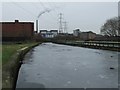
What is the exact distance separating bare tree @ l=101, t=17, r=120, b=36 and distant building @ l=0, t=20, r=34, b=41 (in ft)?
96.2

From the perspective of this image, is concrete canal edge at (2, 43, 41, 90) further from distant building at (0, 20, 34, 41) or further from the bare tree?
the bare tree

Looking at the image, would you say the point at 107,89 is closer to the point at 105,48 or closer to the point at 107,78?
the point at 107,78

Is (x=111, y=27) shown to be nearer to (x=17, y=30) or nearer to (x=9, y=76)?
(x=17, y=30)

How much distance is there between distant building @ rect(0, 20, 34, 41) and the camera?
316 feet

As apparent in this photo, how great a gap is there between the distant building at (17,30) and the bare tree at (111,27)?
96.2ft

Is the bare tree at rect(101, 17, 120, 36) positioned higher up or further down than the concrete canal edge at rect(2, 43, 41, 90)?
higher up

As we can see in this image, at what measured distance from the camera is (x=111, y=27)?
4141 inches

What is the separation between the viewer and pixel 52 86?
40.6 ft

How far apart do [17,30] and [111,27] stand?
36.0 metres

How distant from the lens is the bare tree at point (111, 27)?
101562 millimetres

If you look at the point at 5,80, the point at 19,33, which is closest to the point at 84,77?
the point at 5,80

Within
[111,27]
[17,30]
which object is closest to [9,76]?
[17,30]

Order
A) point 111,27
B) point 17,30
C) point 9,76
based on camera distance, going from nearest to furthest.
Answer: point 9,76, point 17,30, point 111,27

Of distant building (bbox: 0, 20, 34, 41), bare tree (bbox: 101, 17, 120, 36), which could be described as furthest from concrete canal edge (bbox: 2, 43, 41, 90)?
bare tree (bbox: 101, 17, 120, 36)
